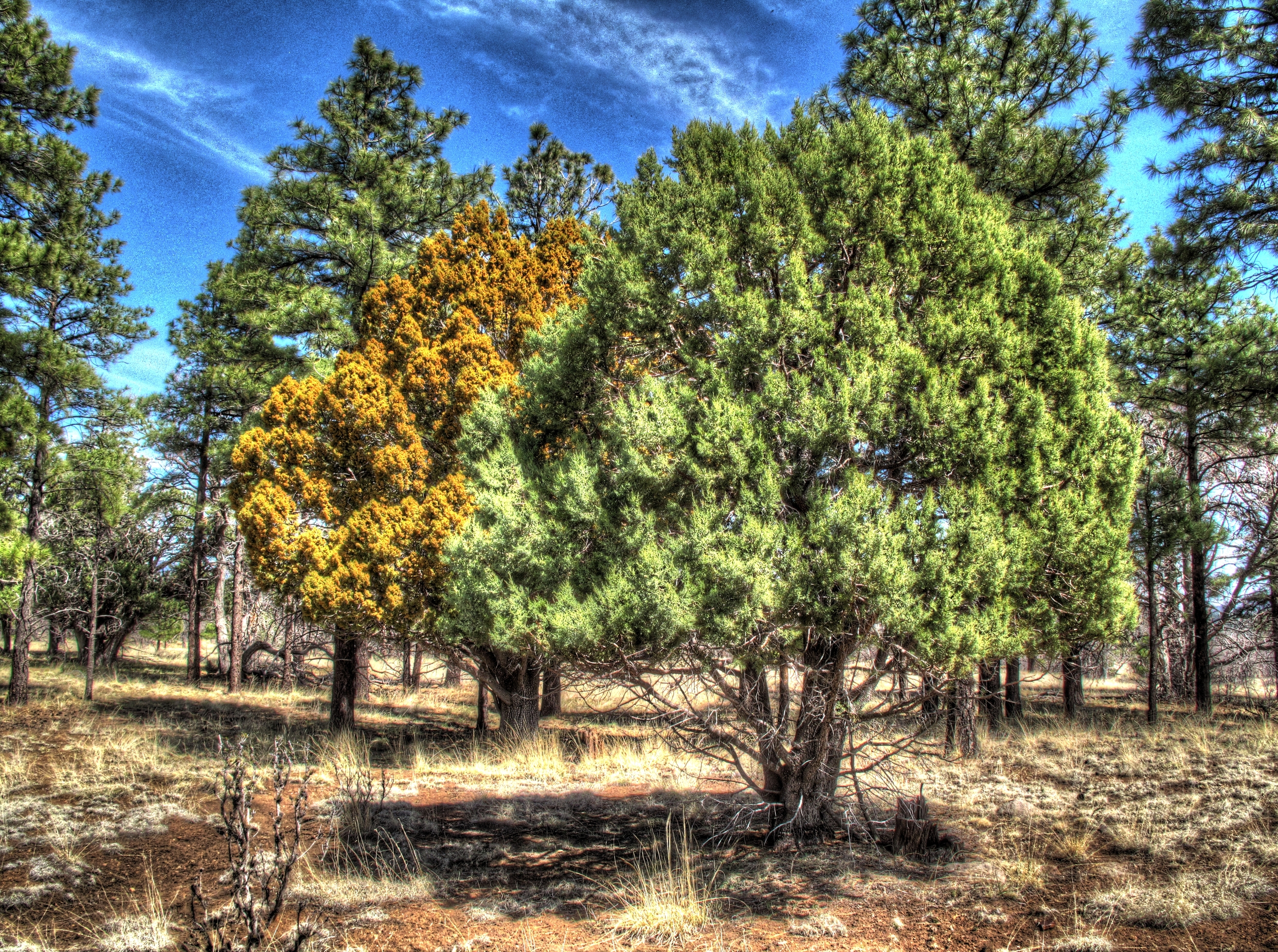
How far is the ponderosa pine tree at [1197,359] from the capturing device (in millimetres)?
8828

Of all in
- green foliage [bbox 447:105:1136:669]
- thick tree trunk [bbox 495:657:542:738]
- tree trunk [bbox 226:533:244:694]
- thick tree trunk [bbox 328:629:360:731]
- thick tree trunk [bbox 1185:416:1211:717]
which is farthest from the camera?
tree trunk [bbox 226:533:244:694]

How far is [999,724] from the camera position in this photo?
11594 millimetres

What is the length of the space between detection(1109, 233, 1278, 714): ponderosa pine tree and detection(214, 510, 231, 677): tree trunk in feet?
59.3

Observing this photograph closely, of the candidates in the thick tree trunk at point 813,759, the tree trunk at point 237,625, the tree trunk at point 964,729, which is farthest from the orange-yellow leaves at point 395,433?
the tree trunk at point 237,625

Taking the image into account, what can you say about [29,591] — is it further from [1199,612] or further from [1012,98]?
[1199,612]

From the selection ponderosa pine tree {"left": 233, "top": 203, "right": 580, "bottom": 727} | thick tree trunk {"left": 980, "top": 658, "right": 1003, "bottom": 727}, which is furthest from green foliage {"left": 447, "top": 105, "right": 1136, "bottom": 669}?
thick tree trunk {"left": 980, "top": 658, "right": 1003, "bottom": 727}

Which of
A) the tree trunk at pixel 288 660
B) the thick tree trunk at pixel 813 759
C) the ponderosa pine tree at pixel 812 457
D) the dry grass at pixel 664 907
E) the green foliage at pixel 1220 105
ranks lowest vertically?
the tree trunk at pixel 288 660

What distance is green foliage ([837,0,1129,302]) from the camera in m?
8.89

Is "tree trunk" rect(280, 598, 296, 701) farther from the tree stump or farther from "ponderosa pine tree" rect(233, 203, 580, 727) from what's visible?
the tree stump

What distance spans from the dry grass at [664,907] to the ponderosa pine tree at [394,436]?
4947mm

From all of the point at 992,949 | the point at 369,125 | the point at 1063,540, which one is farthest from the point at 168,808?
the point at 369,125

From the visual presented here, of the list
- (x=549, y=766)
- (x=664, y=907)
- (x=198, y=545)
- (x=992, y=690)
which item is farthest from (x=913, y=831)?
(x=198, y=545)

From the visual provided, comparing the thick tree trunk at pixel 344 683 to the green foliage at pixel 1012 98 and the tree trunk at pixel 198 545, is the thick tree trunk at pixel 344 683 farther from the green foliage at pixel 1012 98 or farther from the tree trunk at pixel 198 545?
the green foliage at pixel 1012 98

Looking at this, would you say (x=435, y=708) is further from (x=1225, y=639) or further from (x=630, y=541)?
(x=1225, y=639)
